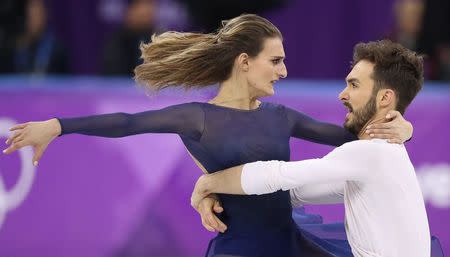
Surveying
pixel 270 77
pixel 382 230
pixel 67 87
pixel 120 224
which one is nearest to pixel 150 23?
pixel 67 87

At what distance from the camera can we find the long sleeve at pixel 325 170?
425 cm

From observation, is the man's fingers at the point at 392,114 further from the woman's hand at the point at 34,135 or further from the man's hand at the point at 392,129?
the woman's hand at the point at 34,135

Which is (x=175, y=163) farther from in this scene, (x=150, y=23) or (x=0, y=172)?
(x=150, y=23)

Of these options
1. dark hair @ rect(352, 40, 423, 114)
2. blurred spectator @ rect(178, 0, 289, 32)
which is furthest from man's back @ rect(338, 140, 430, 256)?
blurred spectator @ rect(178, 0, 289, 32)

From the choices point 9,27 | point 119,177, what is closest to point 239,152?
point 119,177

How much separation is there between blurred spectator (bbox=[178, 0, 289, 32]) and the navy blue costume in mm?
4060

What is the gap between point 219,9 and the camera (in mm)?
8633

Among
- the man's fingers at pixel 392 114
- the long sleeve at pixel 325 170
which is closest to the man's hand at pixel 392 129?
the man's fingers at pixel 392 114

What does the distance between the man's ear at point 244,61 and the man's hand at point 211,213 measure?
24.1 inches

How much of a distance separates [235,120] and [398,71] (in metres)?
0.76

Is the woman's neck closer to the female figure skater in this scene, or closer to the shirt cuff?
the female figure skater

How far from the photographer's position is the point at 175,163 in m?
6.63

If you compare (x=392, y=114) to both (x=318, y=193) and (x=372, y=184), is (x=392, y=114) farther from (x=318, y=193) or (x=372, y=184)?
(x=318, y=193)

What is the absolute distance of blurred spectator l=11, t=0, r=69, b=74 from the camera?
880cm
